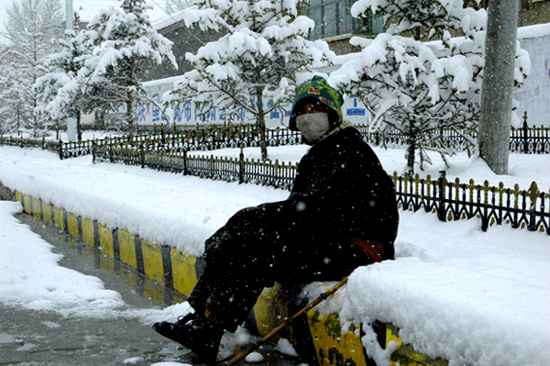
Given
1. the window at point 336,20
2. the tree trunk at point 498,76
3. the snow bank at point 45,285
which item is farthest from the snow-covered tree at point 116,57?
the snow bank at point 45,285

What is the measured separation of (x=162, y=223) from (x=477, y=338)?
150 inches

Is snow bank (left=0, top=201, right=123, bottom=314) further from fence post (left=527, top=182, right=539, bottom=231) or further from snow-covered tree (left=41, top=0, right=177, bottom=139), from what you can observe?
snow-covered tree (left=41, top=0, right=177, bottom=139)

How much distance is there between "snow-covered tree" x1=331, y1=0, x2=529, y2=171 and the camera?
32.7 ft

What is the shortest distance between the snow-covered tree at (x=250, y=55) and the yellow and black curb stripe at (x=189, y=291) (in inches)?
289

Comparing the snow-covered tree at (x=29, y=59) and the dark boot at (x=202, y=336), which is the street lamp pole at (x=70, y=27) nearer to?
the snow-covered tree at (x=29, y=59)

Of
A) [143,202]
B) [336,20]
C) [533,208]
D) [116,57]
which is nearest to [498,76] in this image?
[533,208]

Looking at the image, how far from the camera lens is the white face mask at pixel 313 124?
3.65 meters

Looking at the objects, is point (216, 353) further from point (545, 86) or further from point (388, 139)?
point (388, 139)

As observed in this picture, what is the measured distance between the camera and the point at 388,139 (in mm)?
19266

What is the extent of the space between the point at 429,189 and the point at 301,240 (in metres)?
4.37

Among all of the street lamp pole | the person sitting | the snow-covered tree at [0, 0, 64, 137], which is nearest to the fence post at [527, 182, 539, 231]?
the person sitting

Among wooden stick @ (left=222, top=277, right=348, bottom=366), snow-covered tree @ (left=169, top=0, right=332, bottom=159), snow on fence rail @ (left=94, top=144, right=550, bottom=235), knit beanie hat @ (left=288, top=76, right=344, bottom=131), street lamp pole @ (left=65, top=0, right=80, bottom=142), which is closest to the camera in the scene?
wooden stick @ (left=222, top=277, right=348, bottom=366)

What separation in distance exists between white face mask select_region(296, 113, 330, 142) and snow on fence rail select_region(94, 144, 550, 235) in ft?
10.6

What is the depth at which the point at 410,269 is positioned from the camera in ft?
10.1
